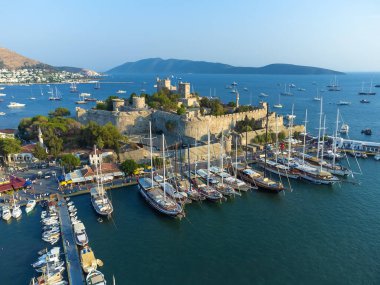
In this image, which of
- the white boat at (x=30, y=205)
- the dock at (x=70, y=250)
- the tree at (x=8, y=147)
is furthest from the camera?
the tree at (x=8, y=147)

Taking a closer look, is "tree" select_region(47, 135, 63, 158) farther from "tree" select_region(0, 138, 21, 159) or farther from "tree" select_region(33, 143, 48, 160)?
"tree" select_region(0, 138, 21, 159)

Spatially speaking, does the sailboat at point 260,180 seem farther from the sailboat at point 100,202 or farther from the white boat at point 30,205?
the white boat at point 30,205

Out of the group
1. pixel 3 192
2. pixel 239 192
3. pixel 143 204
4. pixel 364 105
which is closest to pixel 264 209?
pixel 239 192

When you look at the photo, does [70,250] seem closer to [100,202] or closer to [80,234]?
[80,234]

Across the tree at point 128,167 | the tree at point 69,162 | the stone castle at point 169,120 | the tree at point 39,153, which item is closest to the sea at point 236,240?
the tree at point 128,167

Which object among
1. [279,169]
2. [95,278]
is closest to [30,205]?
[95,278]

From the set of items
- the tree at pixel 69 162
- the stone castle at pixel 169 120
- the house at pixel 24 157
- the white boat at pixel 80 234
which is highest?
the stone castle at pixel 169 120

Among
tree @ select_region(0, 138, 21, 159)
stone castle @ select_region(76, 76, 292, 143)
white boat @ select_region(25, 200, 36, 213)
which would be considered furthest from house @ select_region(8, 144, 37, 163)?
white boat @ select_region(25, 200, 36, 213)
